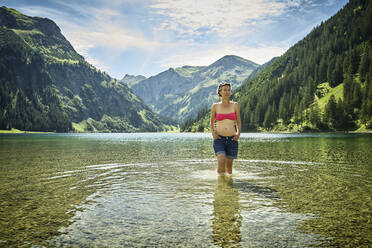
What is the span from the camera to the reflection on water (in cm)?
668

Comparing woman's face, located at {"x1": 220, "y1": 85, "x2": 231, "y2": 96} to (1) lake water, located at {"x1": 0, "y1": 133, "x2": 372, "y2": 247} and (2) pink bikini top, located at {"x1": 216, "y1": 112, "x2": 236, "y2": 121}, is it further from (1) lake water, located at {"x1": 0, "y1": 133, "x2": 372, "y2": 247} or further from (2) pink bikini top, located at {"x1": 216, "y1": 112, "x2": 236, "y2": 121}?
(1) lake water, located at {"x1": 0, "y1": 133, "x2": 372, "y2": 247}

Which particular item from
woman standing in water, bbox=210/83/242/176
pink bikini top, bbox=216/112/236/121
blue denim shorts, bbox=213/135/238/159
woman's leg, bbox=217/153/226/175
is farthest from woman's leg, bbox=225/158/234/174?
pink bikini top, bbox=216/112/236/121

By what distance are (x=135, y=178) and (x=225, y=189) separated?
638 centimetres

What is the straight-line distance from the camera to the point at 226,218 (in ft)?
27.3

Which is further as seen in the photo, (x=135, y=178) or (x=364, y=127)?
(x=364, y=127)

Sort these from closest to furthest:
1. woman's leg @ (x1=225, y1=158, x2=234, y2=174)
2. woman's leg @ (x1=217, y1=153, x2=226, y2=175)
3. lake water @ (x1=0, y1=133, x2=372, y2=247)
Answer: lake water @ (x1=0, y1=133, x2=372, y2=247) → woman's leg @ (x1=217, y1=153, x2=226, y2=175) → woman's leg @ (x1=225, y1=158, x2=234, y2=174)

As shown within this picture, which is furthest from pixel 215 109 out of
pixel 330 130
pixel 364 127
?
pixel 330 130

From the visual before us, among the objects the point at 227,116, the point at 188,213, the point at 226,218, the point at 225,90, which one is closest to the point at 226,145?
the point at 227,116

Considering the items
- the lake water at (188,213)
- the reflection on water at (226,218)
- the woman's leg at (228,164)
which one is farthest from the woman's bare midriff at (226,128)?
the reflection on water at (226,218)

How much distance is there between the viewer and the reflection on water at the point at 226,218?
6.68 m

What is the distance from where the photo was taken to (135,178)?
659 inches

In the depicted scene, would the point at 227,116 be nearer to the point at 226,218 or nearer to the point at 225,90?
the point at 225,90

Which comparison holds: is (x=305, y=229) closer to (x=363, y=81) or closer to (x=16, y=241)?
(x=16, y=241)

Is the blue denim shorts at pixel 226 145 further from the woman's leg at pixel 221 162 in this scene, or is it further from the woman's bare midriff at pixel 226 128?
the woman's leg at pixel 221 162
